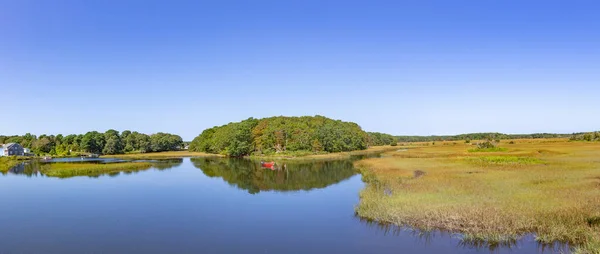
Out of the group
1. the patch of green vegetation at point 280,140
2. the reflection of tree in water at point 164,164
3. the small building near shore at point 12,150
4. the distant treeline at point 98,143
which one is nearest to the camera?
the reflection of tree in water at point 164,164

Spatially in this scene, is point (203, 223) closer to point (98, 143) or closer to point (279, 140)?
point (279, 140)

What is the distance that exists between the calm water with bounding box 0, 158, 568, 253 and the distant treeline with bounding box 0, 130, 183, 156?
110 m

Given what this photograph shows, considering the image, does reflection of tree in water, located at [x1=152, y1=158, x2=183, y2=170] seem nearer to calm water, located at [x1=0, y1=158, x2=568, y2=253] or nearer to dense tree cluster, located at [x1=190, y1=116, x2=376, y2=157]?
dense tree cluster, located at [x1=190, y1=116, x2=376, y2=157]

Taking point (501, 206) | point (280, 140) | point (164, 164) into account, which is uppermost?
point (280, 140)

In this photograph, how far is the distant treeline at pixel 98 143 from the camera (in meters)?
149

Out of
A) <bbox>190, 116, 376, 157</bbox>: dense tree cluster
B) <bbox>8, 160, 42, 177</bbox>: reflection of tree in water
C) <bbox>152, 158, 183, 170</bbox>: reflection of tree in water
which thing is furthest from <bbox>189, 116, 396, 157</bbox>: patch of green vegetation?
<bbox>8, 160, 42, 177</bbox>: reflection of tree in water

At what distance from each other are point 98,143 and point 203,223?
14129 centimetres

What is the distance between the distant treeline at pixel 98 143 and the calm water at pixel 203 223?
360 ft

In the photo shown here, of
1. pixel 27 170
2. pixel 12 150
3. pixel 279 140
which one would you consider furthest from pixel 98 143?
pixel 27 170

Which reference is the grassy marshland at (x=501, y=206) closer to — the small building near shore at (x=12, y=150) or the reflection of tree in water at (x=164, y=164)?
the reflection of tree in water at (x=164, y=164)

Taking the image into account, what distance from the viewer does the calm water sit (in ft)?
68.2


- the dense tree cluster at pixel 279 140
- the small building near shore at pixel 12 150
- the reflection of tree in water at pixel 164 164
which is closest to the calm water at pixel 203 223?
the reflection of tree in water at pixel 164 164

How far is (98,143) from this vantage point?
150125mm

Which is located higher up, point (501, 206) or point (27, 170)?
point (27, 170)
